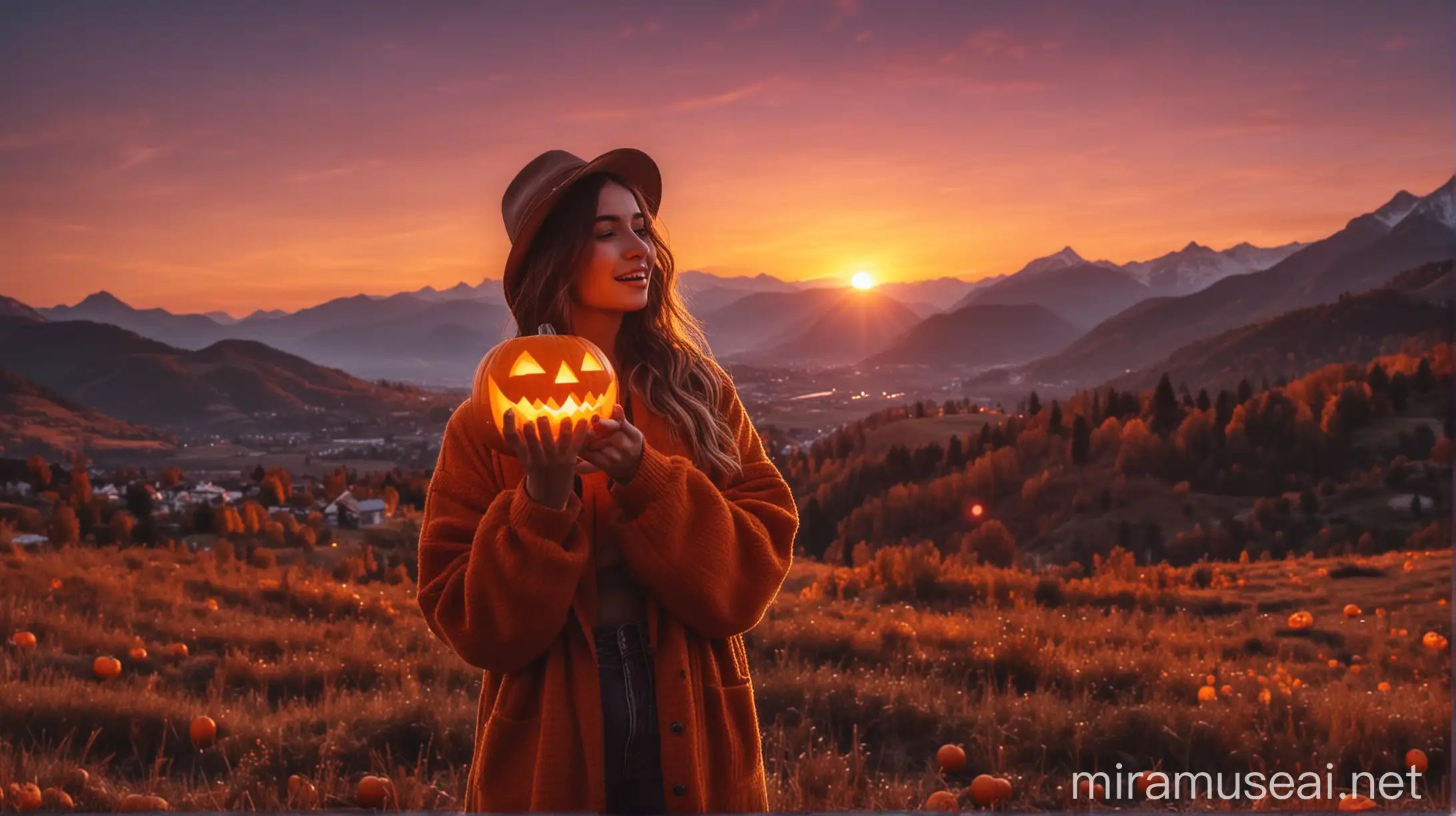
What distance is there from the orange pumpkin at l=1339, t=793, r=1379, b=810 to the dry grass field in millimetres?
77

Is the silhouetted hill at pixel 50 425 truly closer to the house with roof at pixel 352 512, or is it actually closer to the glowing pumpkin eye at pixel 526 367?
the house with roof at pixel 352 512

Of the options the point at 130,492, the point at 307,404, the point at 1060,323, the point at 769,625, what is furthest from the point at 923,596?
the point at 1060,323

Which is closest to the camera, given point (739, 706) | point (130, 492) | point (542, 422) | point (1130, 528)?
point (542, 422)

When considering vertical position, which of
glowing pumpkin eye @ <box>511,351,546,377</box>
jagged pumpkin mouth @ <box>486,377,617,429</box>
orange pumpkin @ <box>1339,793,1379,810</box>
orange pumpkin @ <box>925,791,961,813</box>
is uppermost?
glowing pumpkin eye @ <box>511,351,546,377</box>

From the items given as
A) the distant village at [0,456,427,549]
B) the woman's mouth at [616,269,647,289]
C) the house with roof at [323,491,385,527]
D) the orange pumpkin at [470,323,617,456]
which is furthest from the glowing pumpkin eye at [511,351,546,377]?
the house with roof at [323,491,385,527]

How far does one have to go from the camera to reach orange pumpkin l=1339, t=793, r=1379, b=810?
464 cm

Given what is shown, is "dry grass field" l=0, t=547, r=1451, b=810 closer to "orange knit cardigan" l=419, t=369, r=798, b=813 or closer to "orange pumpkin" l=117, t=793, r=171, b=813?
"orange pumpkin" l=117, t=793, r=171, b=813

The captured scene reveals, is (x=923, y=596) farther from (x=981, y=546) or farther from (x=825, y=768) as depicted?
(x=981, y=546)

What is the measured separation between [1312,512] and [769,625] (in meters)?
10.7

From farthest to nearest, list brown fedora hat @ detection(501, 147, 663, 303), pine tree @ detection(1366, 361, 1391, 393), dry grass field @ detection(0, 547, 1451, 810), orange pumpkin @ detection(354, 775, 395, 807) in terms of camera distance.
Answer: pine tree @ detection(1366, 361, 1391, 393) < dry grass field @ detection(0, 547, 1451, 810) < orange pumpkin @ detection(354, 775, 395, 807) < brown fedora hat @ detection(501, 147, 663, 303)

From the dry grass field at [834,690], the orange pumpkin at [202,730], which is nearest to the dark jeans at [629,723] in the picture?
the dry grass field at [834,690]

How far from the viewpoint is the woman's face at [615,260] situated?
2.55 meters

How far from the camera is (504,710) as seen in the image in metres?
2.46

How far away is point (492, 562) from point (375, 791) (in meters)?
2.91
